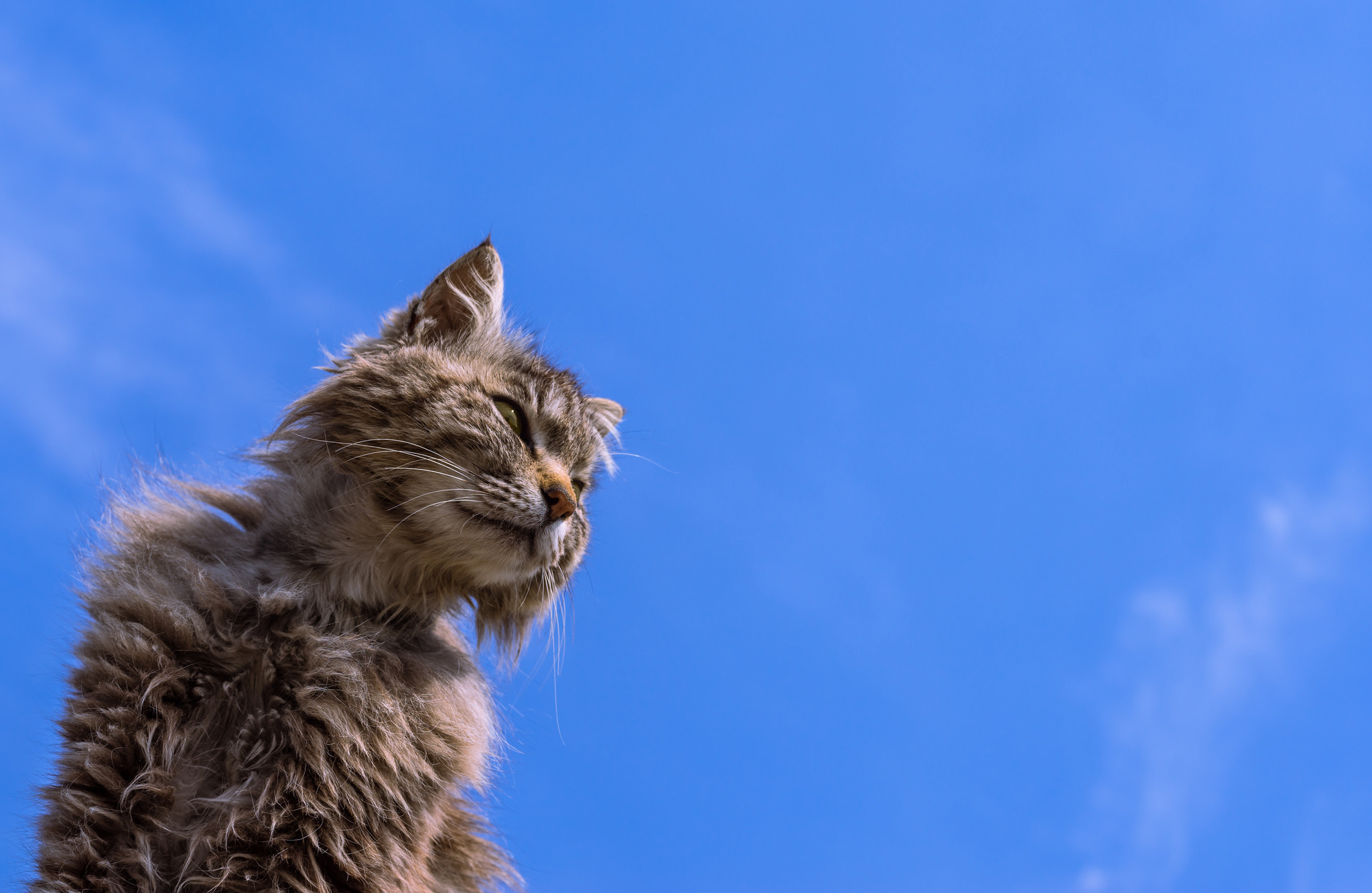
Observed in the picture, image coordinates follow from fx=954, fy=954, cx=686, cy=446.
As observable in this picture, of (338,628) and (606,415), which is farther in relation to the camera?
(606,415)

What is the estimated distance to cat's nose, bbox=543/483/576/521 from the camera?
234cm

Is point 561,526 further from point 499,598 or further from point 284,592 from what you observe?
point 284,592

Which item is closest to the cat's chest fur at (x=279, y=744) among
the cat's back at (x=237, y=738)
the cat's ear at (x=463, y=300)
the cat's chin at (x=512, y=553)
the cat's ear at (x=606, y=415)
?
the cat's back at (x=237, y=738)

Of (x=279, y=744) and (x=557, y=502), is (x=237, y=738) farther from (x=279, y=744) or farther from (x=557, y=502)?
(x=557, y=502)

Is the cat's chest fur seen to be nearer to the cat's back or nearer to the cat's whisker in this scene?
the cat's back

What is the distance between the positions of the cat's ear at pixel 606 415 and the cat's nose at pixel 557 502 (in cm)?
67

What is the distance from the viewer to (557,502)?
2.34m

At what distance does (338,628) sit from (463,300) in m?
0.97

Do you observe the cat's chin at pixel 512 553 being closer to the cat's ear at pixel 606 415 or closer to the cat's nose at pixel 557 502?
the cat's nose at pixel 557 502

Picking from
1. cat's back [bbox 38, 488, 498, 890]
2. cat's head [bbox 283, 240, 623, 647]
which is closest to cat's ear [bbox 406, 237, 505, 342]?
cat's head [bbox 283, 240, 623, 647]

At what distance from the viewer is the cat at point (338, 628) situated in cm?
194

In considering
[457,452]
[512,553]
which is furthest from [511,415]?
[512,553]

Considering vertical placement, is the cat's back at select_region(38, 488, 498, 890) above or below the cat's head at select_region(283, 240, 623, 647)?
below

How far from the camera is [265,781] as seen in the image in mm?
1952
